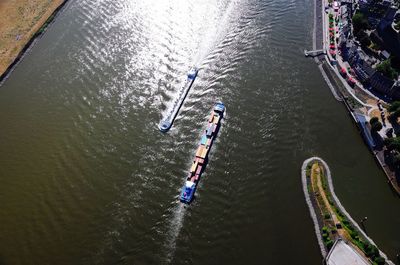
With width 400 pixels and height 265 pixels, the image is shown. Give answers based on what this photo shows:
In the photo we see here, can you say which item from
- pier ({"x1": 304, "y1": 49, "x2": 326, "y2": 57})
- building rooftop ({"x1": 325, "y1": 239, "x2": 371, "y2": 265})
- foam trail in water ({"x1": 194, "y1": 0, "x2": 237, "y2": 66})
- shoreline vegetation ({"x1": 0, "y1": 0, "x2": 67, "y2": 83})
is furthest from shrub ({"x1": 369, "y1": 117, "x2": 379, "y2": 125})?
shoreline vegetation ({"x1": 0, "y1": 0, "x2": 67, "y2": 83})

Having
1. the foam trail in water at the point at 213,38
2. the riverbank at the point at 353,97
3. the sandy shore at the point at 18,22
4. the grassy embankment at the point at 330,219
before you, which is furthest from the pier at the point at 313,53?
the sandy shore at the point at 18,22

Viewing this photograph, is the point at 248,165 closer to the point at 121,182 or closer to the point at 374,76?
the point at 121,182

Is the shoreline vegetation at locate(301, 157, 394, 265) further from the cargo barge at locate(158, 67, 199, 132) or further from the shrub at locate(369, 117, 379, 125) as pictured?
the cargo barge at locate(158, 67, 199, 132)

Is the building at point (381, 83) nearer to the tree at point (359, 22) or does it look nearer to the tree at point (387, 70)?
the tree at point (387, 70)

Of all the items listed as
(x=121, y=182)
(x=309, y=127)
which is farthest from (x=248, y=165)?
(x=121, y=182)

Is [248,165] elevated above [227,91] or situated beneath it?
situated beneath

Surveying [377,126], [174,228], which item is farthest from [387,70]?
[174,228]
